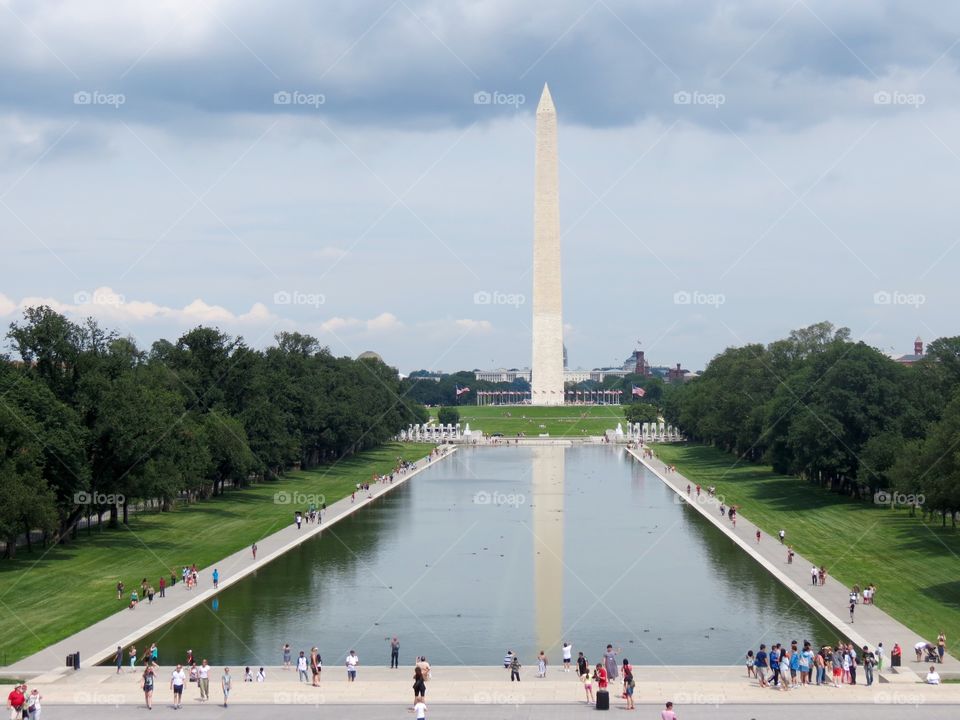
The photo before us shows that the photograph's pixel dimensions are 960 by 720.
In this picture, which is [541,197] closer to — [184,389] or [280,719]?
[184,389]

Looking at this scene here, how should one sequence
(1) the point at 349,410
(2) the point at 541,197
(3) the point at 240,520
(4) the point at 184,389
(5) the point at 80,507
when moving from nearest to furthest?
(5) the point at 80,507, (3) the point at 240,520, (4) the point at 184,389, (1) the point at 349,410, (2) the point at 541,197

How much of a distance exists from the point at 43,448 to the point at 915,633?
3256 cm


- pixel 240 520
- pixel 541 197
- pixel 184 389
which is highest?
pixel 541 197

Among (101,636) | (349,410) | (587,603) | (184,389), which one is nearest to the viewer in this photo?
(101,636)

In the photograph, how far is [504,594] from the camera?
134ft

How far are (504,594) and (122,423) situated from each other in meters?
21.5

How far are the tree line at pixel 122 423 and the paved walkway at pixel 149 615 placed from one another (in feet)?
21.8

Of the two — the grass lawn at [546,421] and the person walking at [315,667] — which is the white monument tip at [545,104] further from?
the person walking at [315,667]

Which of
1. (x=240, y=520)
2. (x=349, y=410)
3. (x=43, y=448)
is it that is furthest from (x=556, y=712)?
(x=349, y=410)

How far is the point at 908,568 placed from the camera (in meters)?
45.0

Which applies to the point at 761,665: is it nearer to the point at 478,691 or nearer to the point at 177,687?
the point at 478,691

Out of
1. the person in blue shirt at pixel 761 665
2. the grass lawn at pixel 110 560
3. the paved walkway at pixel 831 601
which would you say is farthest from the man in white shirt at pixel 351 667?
the paved walkway at pixel 831 601

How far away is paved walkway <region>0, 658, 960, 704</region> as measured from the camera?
2691 cm

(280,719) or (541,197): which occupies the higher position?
(541,197)
